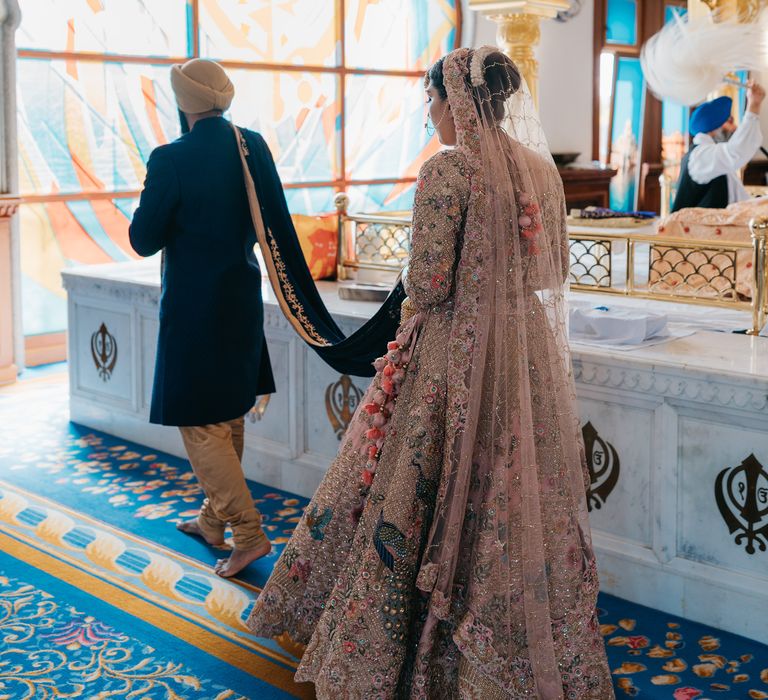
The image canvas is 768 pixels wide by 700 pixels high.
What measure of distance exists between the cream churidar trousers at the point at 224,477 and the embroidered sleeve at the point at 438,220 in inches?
45.1

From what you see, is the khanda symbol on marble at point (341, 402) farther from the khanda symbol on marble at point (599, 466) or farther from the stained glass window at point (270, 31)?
the stained glass window at point (270, 31)

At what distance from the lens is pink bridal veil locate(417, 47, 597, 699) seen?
2.36 meters

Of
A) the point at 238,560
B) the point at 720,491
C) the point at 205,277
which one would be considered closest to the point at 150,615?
the point at 238,560

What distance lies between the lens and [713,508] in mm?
2977

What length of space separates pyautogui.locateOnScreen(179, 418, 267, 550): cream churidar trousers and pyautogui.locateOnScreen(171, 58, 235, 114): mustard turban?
0.95 m

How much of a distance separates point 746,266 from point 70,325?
10.0ft

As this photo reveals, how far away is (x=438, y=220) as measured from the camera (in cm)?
240

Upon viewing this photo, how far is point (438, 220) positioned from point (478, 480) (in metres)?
0.59

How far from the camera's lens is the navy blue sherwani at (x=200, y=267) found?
3.09 metres

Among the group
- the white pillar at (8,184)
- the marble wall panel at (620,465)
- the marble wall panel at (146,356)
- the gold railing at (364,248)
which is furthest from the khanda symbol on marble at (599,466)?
the white pillar at (8,184)

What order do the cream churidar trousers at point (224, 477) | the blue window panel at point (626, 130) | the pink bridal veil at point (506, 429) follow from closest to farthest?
1. the pink bridal veil at point (506, 429)
2. the cream churidar trousers at point (224, 477)
3. the blue window panel at point (626, 130)

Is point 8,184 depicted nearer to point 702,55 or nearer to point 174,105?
point 174,105

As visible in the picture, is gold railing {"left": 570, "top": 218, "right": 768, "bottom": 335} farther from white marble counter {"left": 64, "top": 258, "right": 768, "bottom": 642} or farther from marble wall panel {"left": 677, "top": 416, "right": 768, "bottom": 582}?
marble wall panel {"left": 677, "top": 416, "right": 768, "bottom": 582}

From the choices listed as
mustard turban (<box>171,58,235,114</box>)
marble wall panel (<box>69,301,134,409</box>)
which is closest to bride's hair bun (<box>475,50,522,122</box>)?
mustard turban (<box>171,58,235,114</box>)
